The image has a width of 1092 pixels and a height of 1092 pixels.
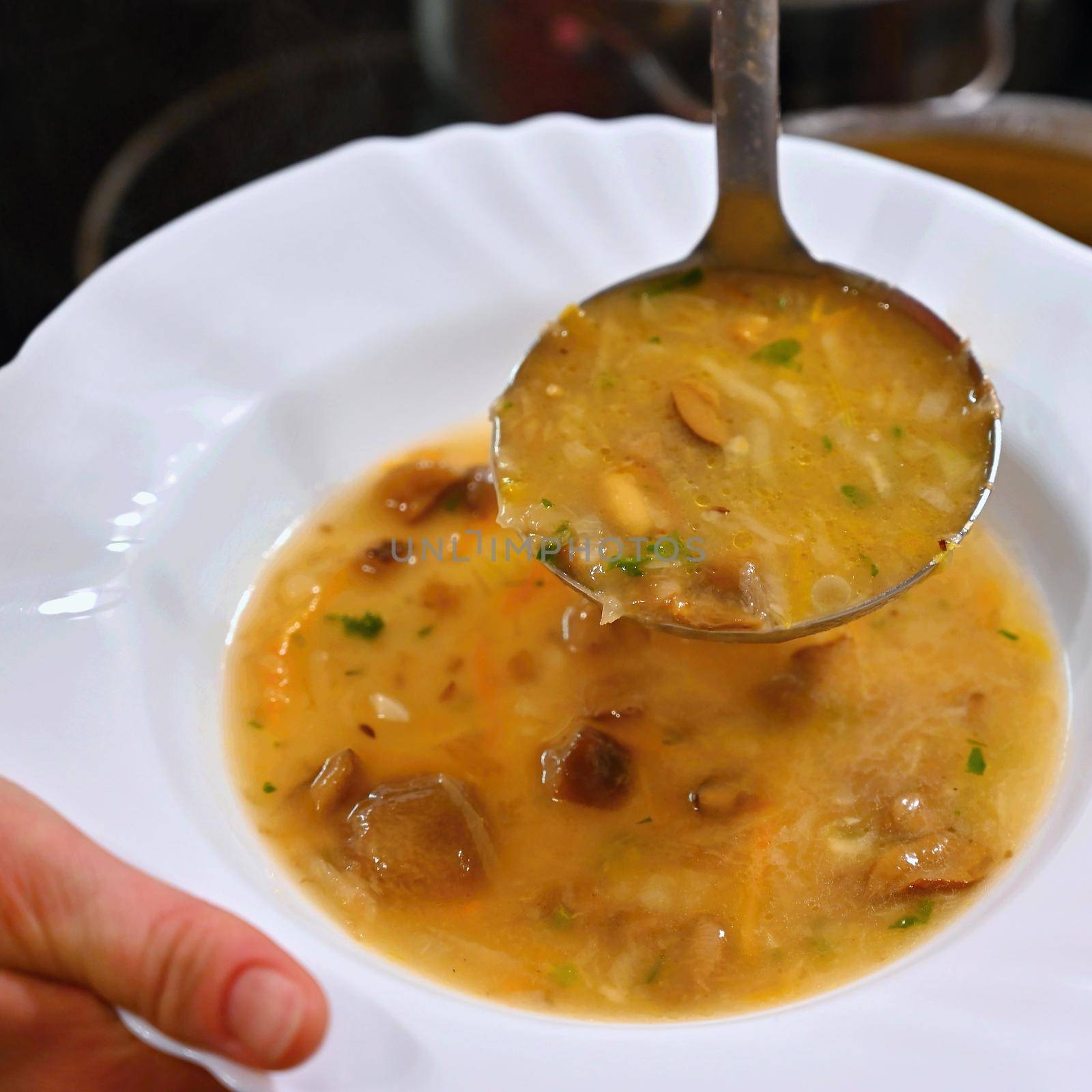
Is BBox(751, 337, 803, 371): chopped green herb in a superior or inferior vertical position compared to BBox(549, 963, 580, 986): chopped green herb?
superior

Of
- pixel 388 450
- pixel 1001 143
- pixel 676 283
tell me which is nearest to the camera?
pixel 676 283

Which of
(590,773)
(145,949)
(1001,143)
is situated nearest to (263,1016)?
(145,949)

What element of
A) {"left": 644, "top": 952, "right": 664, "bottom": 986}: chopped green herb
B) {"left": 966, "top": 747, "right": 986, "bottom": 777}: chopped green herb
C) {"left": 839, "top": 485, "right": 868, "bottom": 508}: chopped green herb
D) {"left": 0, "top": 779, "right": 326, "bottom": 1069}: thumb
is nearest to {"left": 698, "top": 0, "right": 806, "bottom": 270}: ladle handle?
{"left": 839, "top": 485, "right": 868, "bottom": 508}: chopped green herb

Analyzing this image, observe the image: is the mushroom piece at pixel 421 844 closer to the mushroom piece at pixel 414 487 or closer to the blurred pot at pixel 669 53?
the mushroom piece at pixel 414 487

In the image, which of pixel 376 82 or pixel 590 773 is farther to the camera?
pixel 376 82

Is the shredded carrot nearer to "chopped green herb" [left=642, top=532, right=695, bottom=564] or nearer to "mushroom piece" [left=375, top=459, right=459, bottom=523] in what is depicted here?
"chopped green herb" [left=642, top=532, right=695, bottom=564]

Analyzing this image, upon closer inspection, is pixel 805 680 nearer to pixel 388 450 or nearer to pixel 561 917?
pixel 561 917

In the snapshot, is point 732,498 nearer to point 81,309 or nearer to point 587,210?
point 587,210
